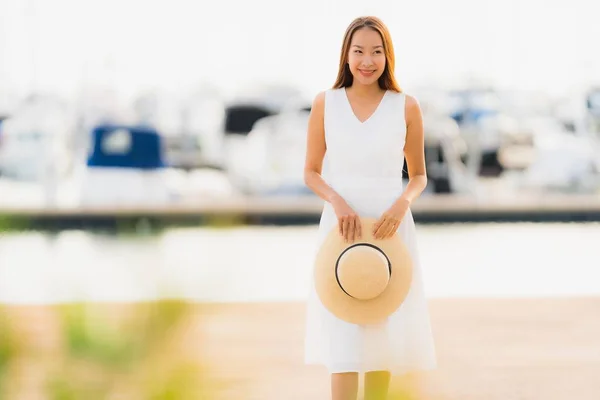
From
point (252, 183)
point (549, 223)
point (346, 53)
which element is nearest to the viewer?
point (346, 53)

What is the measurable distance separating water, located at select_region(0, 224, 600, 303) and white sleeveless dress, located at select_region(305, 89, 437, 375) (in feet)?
0.82

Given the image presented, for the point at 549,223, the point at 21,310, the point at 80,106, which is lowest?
the point at 549,223

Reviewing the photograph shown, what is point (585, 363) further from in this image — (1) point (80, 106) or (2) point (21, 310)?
(1) point (80, 106)

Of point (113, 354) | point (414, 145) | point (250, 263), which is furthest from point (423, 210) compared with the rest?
point (113, 354)

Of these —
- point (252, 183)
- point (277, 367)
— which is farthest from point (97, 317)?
point (252, 183)

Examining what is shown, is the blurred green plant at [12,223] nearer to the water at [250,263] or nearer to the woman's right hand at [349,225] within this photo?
the water at [250,263]

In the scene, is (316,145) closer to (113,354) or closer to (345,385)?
(345,385)

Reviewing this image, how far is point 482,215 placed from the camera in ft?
35.7

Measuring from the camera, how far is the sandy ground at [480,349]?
3.03 meters

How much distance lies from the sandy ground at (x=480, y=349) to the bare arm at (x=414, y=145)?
22.1 inches

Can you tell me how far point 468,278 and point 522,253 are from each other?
5.97ft

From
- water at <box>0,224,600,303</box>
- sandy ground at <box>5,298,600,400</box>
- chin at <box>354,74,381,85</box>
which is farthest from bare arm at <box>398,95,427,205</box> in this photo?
sandy ground at <box>5,298,600,400</box>

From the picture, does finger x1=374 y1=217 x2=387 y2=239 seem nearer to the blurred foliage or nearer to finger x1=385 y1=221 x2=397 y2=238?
finger x1=385 y1=221 x2=397 y2=238

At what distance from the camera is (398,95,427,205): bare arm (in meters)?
2.12
